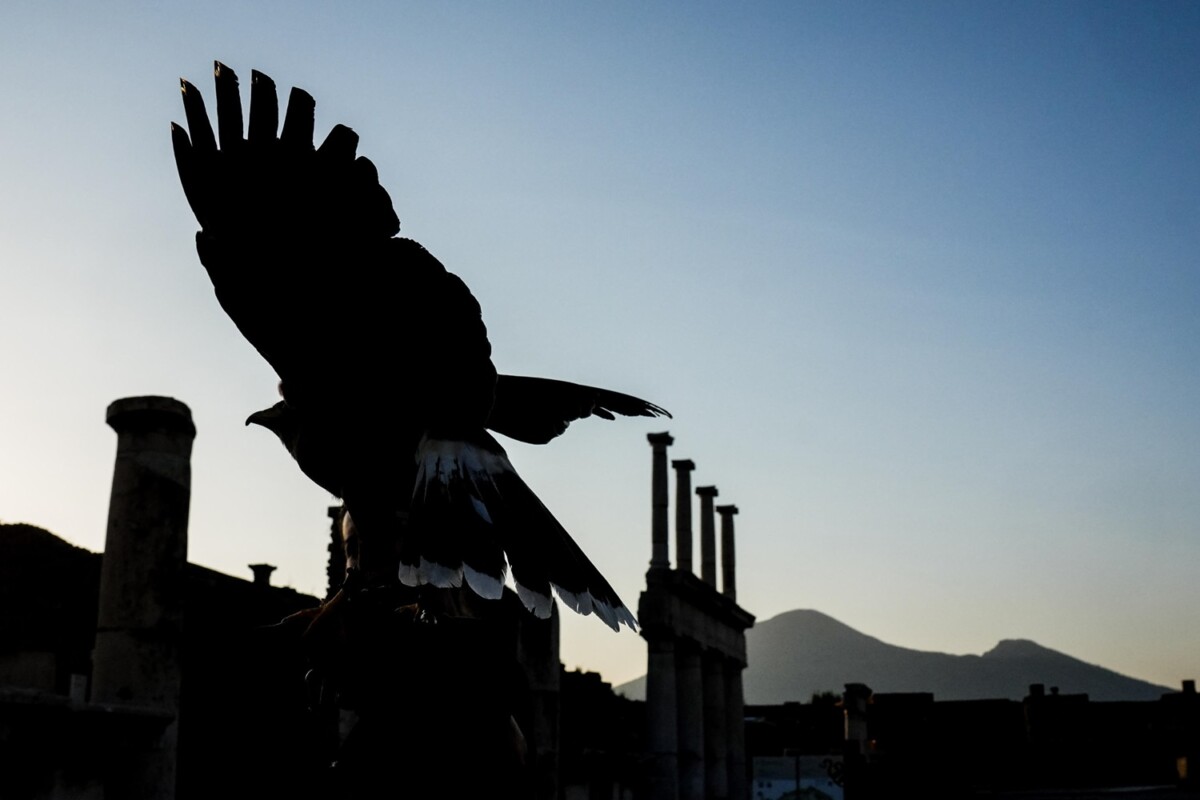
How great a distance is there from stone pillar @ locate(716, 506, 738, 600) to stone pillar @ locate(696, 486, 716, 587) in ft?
9.03

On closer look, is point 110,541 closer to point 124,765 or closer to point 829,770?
point 124,765

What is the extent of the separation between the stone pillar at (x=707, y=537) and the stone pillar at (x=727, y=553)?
2751 mm

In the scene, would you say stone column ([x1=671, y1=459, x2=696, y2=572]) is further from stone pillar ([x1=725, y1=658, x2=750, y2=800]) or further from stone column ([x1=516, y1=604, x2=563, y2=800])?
stone column ([x1=516, y1=604, x2=563, y2=800])

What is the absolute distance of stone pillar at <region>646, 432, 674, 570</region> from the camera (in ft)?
113

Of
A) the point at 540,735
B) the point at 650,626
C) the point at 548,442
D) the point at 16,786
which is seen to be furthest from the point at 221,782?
the point at 548,442

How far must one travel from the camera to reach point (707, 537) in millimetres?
40250

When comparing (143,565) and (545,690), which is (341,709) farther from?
(545,690)

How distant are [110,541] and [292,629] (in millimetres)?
11396

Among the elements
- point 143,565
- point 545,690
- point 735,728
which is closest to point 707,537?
point 735,728

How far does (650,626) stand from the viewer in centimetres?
3259

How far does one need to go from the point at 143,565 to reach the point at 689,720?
24108mm

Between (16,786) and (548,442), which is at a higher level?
(548,442)

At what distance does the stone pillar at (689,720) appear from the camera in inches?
1385

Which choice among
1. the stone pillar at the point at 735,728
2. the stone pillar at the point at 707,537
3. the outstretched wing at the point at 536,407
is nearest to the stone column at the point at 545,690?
the outstretched wing at the point at 536,407
